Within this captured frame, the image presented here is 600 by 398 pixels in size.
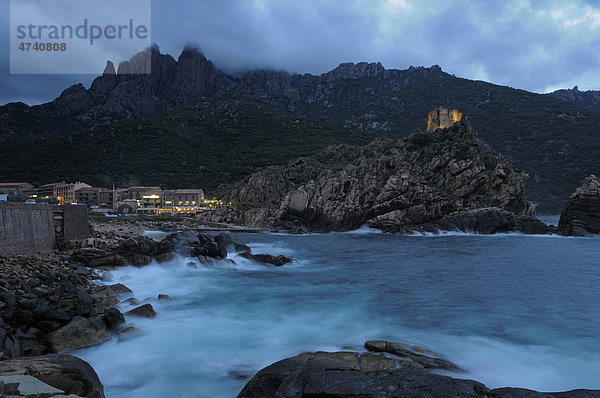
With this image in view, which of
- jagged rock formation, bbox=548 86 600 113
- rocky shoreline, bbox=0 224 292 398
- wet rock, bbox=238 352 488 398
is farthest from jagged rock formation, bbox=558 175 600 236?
jagged rock formation, bbox=548 86 600 113

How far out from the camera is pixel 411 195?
175 ft

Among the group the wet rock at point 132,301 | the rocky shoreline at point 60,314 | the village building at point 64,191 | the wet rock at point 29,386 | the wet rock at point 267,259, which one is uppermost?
the village building at point 64,191

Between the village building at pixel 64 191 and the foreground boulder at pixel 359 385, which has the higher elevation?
the village building at pixel 64 191

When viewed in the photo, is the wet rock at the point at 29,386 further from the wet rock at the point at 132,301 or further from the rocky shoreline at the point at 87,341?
the wet rock at the point at 132,301

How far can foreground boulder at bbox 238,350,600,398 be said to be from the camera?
4699 millimetres

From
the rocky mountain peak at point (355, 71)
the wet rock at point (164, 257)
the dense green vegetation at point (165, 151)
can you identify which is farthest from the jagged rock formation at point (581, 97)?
the wet rock at point (164, 257)

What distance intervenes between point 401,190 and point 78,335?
51141mm

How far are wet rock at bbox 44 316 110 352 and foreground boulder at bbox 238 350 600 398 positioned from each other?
526 cm

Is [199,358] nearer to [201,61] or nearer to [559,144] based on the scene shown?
[559,144]

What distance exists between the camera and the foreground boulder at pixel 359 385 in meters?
4.70

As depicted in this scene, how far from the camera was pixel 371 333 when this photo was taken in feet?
32.9

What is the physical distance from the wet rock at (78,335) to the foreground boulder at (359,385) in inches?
207

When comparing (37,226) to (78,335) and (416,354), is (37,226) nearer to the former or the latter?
(78,335)

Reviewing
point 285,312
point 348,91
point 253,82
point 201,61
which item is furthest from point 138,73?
point 285,312
